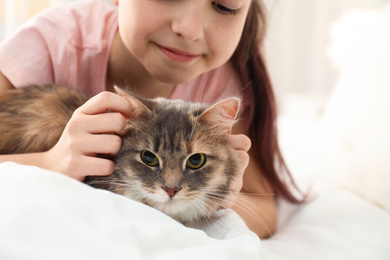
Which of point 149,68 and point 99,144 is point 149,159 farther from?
point 149,68

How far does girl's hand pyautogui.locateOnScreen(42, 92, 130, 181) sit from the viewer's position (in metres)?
0.94

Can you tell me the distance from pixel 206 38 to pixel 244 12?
16cm

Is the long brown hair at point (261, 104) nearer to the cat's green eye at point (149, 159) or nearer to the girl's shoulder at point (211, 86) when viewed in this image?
the girl's shoulder at point (211, 86)

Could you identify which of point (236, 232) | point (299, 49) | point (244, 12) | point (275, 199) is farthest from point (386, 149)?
point (299, 49)

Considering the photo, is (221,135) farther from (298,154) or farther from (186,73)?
(298,154)

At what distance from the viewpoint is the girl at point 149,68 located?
38.5 inches

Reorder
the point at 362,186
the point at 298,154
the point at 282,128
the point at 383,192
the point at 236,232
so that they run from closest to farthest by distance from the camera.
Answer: the point at 236,232 → the point at 383,192 → the point at 362,186 → the point at 298,154 → the point at 282,128

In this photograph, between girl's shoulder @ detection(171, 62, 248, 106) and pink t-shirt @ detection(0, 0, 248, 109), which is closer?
pink t-shirt @ detection(0, 0, 248, 109)

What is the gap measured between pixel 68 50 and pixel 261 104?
2.58ft

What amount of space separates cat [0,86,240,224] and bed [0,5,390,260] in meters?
0.09

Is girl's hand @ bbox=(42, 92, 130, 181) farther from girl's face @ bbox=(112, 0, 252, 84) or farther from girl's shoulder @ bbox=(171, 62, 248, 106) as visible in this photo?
girl's shoulder @ bbox=(171, 62, 248, 106)

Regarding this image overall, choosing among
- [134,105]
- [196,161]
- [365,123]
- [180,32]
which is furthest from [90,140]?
[365,123]

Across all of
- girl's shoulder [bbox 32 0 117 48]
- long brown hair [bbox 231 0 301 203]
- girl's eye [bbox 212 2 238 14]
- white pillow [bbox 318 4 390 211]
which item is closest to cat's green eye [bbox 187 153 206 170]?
girl's eye [bbox 212 2 238 14]

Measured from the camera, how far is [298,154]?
86.4 inches
